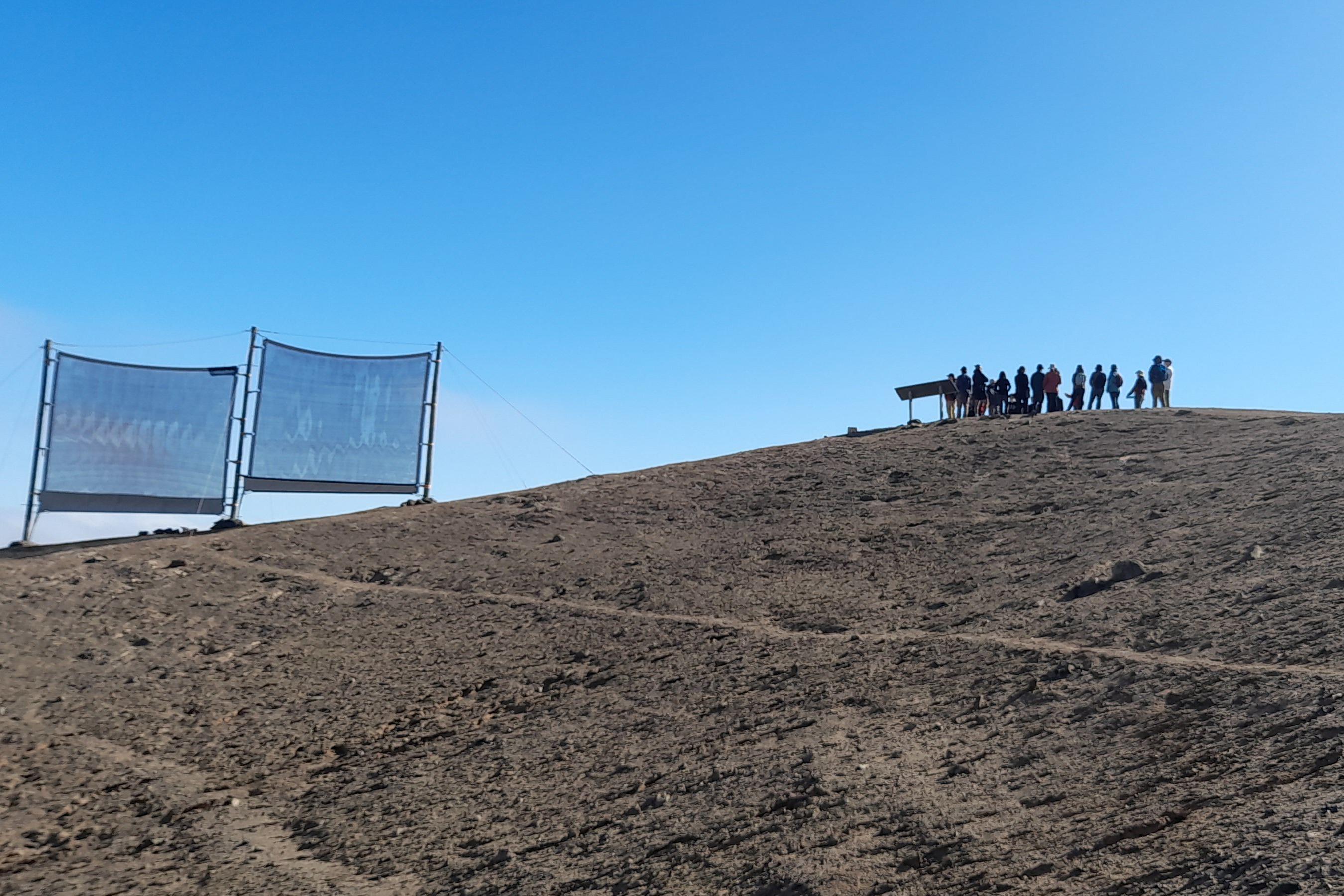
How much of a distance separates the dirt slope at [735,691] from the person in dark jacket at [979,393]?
5127 mm

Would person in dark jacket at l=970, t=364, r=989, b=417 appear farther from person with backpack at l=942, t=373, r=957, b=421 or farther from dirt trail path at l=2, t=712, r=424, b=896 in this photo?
dirt trail path at l=2, t=712, r=424, b=896

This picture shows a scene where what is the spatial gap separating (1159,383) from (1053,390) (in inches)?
89.3

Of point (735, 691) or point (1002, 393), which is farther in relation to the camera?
point (1002, 393)

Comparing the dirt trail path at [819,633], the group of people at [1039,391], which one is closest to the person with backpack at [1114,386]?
the group of people at [1039,391]

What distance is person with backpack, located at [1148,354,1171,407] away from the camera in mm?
24281

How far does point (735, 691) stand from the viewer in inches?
438

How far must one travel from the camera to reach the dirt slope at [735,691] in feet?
23.9

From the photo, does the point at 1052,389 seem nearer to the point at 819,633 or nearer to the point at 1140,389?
the point at 1140,389

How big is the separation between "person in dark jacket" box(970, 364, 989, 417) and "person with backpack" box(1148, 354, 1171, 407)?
11.6ft

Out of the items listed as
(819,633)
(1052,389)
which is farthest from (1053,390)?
(819,633)

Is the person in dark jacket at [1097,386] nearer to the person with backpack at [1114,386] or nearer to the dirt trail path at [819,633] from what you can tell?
the person with backpack at [1114,386]

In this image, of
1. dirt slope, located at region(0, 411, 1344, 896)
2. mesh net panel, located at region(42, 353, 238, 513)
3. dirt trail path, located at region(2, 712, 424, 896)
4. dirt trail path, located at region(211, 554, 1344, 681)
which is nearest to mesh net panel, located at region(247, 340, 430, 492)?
mesh net panel, located at region(42, 353, 238, 513)

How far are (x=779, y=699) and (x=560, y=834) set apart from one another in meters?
2.66

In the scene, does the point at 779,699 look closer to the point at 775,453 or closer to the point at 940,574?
the point at 940,574
